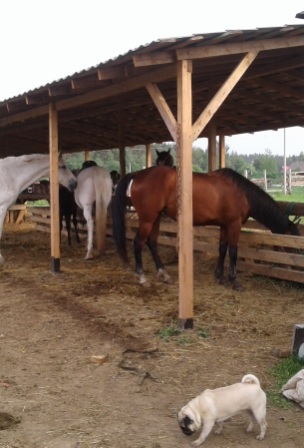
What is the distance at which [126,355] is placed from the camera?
14.8 feet

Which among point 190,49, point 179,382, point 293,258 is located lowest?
point 179,382

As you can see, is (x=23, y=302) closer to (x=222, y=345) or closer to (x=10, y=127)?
(x=222, y=345)

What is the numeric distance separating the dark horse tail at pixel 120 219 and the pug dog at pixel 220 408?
13.7ft

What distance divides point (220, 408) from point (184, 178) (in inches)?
102

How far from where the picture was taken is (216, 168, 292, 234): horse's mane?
7.11 meters

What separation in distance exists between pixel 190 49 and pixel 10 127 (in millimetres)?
8151

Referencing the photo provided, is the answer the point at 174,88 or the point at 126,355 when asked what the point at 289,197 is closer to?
the point at 174,88

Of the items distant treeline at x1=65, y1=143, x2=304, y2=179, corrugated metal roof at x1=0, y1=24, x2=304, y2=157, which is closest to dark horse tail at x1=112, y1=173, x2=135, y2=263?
corrugated metal roof at x1=0, y1=24, x2=304, y2=157

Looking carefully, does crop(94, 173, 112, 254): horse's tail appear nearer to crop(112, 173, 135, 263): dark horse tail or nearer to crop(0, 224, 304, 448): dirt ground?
crop(0, 224, 304, 448): dirt ground

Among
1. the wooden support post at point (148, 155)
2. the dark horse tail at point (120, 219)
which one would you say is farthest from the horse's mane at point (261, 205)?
the wooden support post at point (148, 155)

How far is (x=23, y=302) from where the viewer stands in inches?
254

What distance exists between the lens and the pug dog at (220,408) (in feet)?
9.71

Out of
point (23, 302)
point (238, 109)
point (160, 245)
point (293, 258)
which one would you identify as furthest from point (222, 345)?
point (238, 109)

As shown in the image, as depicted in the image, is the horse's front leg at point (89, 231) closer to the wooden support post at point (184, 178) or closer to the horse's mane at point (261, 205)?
the horse's mane at point (261, 205)
